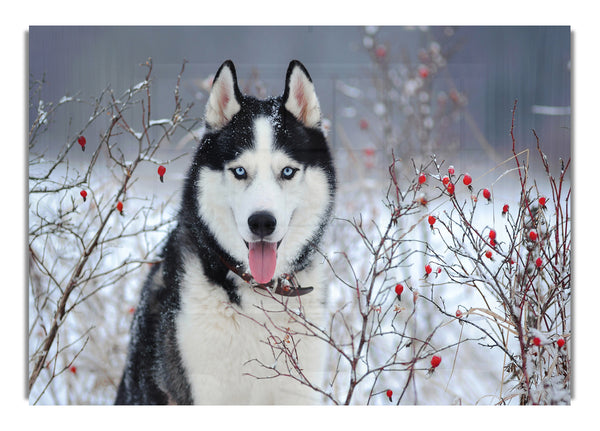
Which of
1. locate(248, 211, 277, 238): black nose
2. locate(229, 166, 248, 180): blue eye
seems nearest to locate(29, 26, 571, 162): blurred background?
locate(229, 166, 248, 180): blue eye

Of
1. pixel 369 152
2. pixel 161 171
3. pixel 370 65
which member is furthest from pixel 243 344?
pixel 370 65

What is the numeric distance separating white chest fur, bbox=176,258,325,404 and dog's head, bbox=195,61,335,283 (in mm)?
160

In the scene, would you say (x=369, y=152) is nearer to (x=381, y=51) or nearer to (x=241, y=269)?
(x=381, y=51)

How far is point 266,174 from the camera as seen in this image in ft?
8.18

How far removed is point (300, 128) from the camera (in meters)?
2.61

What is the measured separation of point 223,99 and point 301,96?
34 centimetres

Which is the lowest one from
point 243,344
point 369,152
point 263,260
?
point 243,344

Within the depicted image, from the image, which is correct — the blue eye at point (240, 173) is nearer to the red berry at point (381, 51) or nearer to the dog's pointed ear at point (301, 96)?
the dog's pointed ear at point (301, 96)

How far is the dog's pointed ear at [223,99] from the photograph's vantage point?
8.56 ft

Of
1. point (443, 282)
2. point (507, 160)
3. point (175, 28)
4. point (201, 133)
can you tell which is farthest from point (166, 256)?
point (507, 160)

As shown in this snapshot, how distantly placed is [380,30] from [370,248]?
1019mm

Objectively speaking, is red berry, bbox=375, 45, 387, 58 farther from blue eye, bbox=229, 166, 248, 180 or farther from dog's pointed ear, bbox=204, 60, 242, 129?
blue eye, bbox=229, 166, 248, 180

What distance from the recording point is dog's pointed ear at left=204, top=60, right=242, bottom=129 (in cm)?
261

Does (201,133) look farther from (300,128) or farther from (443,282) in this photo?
(443,282)
